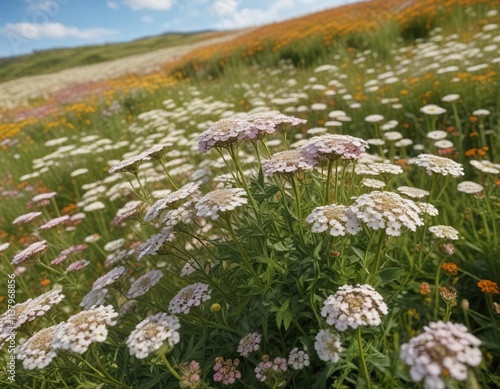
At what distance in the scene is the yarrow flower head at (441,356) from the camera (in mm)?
1172

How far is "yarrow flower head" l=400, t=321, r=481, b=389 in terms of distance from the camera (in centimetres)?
117

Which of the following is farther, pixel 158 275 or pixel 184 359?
pixel 158 275

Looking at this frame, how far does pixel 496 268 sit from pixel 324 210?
6.97 feet

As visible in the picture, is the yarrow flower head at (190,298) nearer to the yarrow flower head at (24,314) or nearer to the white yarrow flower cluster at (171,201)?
the white yarrow flower cluster at (171,201)

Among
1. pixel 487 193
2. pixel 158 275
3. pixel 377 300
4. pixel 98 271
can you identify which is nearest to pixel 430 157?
pixel 377 300

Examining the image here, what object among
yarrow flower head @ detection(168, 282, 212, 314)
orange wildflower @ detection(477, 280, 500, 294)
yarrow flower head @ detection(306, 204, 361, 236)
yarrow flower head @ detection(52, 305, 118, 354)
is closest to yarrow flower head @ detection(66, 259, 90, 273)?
yarrow flower head @ detection(52, 305, 118, 354)

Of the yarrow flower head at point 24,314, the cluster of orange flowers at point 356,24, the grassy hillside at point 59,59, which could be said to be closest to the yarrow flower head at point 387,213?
the yarrow flower head at point 24,314

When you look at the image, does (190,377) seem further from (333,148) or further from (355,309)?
(333,148)

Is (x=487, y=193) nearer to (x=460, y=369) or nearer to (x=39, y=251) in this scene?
(x=460, y=369)

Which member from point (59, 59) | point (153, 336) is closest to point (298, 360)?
point (153, 336)

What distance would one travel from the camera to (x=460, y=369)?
1180 millimetres

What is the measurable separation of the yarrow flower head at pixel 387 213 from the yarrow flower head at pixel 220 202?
2.25 feet

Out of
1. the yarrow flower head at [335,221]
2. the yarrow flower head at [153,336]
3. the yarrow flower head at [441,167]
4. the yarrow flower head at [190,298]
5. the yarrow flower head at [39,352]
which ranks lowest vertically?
the yarrow flower head at [190,298]

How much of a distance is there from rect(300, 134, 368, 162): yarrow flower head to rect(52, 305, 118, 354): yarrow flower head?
5.10ft
